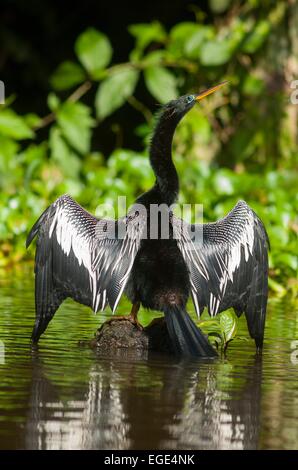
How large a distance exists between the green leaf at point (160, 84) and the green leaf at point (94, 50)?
55 centimetres

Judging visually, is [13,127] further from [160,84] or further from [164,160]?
[164,160]

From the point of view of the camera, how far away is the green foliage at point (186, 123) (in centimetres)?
1122

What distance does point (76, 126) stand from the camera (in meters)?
12.5

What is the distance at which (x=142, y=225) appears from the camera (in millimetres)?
5844

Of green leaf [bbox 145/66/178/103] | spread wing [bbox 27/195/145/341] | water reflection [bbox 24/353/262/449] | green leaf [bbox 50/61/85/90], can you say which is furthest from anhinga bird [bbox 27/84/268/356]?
green leaf [bbox 50/61/85/90]

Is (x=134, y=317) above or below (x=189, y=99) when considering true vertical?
below

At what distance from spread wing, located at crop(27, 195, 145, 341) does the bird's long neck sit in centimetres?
24

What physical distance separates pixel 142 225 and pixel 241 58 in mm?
7563

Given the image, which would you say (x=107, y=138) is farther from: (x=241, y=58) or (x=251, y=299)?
(x=251, y=299)

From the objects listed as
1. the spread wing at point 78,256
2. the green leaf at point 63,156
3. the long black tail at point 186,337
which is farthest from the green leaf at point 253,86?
the long black tail at point 186,337

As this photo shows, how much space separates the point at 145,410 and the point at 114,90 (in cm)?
861

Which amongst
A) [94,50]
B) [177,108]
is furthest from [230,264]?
[94,50]
